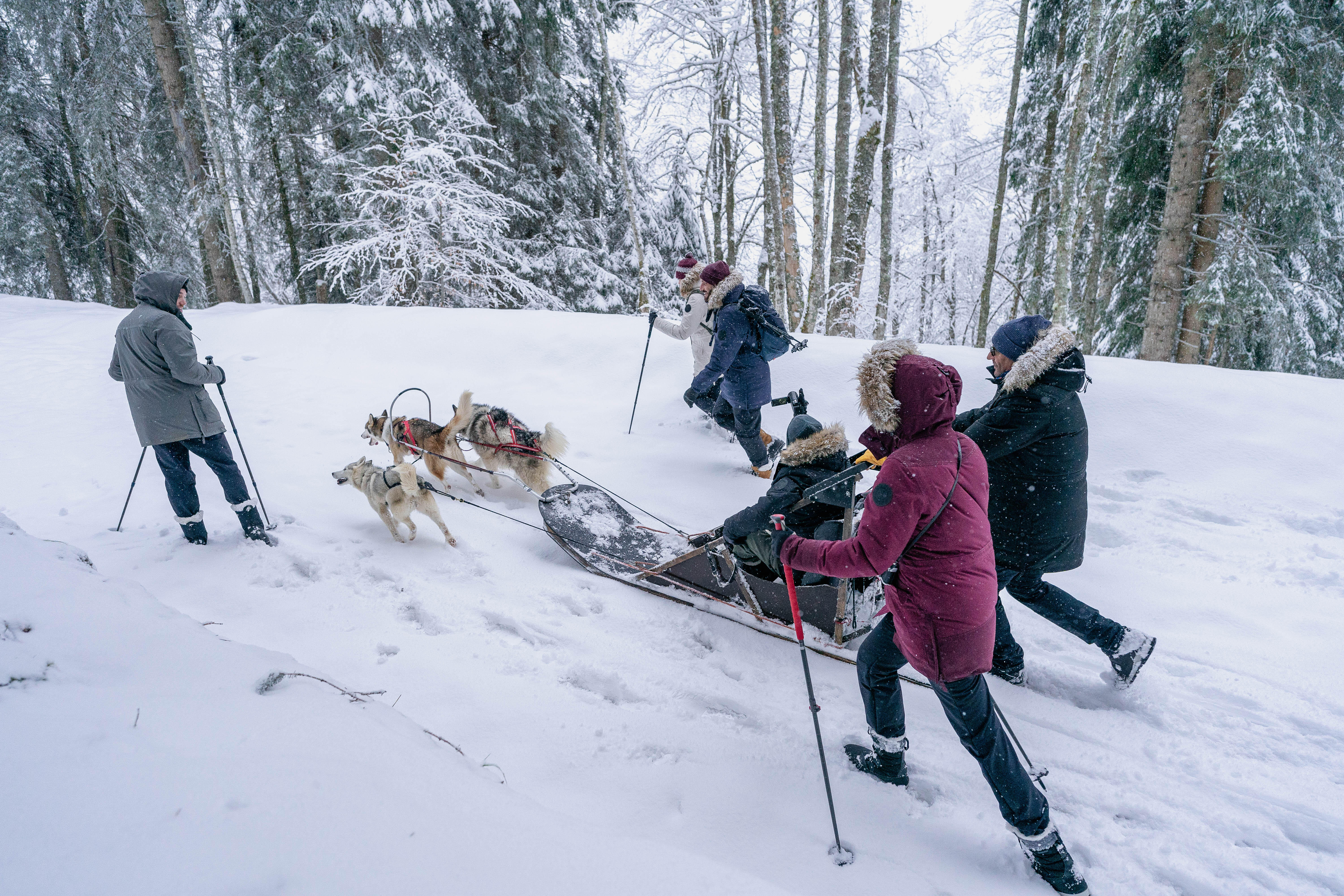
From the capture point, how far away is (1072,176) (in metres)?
8.02

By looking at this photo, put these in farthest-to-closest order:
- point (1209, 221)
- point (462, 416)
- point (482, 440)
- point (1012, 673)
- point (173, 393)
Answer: point (1209, 221) < point (482, 440) < point (462, 416) < point (173, 393) < point (1012, 673)

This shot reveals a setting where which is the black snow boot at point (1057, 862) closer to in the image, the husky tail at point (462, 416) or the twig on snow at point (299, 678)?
the twig on snow at point (299, 678)

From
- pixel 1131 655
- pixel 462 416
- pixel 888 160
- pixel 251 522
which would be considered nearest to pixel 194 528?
pixel 251 522

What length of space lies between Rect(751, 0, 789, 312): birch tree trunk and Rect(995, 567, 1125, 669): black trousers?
6.00 metres

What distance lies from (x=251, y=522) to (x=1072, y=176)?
1016 cm

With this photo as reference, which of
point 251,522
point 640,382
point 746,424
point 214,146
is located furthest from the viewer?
point 214,146

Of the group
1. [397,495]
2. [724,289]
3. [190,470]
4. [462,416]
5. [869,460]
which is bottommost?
[397,495]

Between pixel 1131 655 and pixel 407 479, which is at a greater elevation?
pixel 407 479

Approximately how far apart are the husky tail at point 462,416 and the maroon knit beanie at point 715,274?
233 centimetres

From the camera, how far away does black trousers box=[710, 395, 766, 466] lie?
547 cm

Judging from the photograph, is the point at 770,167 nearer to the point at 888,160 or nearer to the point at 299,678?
the point at 888,160

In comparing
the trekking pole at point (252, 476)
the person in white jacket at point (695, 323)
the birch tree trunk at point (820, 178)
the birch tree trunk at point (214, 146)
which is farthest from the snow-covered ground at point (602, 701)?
the birch tree trunk at point (214, 146)

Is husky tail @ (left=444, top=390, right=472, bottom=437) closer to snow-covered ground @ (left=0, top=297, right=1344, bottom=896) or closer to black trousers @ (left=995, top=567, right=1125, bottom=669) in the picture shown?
snow-covered ground @ (left=0, top=297, right=1344, bottom=896)

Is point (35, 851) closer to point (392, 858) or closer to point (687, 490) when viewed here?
point (392, 858)
